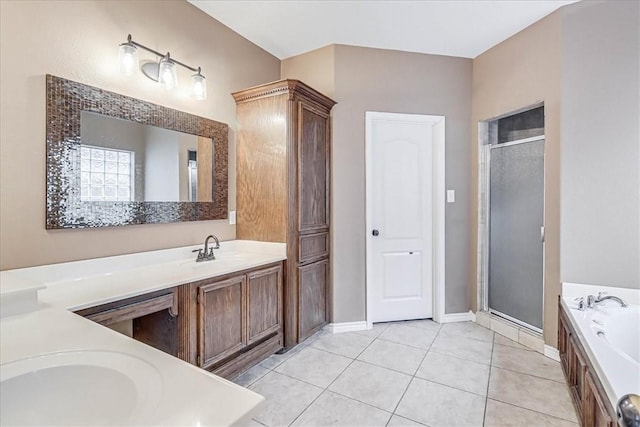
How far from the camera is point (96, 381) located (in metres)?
0.74

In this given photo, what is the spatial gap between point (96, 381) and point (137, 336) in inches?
52.7

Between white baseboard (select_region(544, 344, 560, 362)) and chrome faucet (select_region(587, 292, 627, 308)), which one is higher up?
chrome faucet (select_region(587, 292, 627, 308))

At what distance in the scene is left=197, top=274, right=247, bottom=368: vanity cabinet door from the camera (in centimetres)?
187

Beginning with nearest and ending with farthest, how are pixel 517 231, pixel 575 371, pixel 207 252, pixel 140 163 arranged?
1. pixel 575 371
2. pixel 140 163
3. pixel 207 252
4. pixel 517 231

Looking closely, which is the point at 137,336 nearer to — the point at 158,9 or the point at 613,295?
the point at 158,9

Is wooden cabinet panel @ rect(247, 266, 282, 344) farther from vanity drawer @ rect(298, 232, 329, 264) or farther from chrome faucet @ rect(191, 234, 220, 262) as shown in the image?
chrome faucet @ rect(191, 234, 220, 262)

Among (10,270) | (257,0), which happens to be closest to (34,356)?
(10,270)

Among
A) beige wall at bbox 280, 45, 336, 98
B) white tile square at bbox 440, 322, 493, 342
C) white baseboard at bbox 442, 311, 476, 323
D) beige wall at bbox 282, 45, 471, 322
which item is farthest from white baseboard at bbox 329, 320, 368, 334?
beige wall at bbox 280, 45, 336, 98

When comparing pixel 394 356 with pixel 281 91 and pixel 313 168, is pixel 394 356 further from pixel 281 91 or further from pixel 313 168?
pixel 281 91

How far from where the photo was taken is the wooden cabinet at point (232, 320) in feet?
5.94

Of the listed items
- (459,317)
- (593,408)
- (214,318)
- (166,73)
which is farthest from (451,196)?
(166,73)

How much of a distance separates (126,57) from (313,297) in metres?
2.18

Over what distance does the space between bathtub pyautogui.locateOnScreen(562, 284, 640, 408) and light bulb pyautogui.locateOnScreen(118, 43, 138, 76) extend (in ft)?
9.10

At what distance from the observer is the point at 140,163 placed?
2059 millimetres
